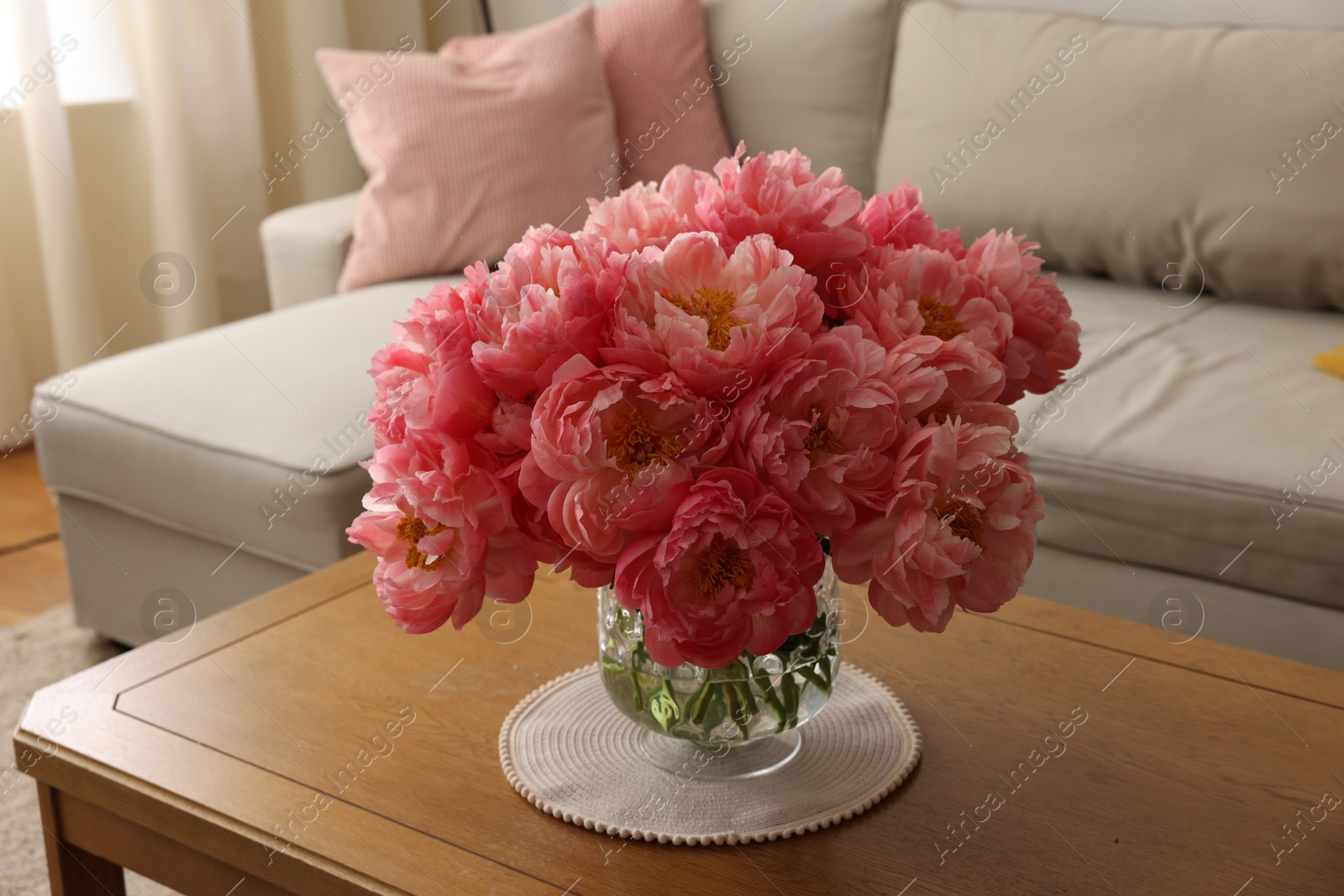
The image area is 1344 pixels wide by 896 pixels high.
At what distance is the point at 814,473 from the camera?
590 mm

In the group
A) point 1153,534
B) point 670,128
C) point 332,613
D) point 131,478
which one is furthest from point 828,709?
point 670,128

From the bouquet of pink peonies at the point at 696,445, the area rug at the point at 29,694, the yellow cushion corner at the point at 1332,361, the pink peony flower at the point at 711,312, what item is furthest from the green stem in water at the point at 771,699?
the yellow cushion corner at the point at 1332,361

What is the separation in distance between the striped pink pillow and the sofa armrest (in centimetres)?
6

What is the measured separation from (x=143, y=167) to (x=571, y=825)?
8.09ft

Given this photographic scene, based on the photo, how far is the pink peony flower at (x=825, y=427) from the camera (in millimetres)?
573

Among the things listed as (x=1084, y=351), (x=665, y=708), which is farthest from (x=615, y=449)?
(x=1084, y=351)

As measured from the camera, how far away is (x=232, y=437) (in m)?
1.47

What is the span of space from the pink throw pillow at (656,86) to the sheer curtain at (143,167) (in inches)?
41.4

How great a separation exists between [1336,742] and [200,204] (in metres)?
2.62

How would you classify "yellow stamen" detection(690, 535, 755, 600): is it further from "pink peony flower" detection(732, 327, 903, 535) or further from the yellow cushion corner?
the yellow cushion corner

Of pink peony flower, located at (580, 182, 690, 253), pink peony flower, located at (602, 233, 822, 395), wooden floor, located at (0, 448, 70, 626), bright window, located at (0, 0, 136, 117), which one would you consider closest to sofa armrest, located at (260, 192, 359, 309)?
wooden floor, located at (0, 448, 70, 626)

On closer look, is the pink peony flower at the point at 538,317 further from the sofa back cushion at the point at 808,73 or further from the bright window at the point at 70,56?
the bright window at the point at 70,56

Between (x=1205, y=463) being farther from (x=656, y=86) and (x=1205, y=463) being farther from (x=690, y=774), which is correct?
(x=656, y=86)

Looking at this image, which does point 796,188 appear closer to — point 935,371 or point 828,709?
point 935,371
